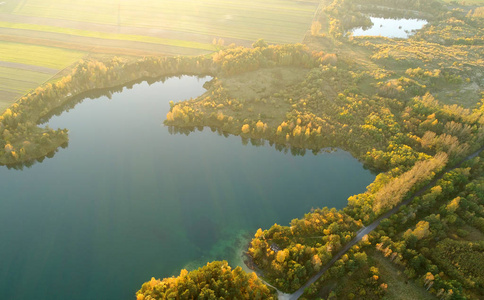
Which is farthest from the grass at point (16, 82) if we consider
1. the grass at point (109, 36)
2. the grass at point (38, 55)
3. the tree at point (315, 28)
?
the tree at point (315, 28)

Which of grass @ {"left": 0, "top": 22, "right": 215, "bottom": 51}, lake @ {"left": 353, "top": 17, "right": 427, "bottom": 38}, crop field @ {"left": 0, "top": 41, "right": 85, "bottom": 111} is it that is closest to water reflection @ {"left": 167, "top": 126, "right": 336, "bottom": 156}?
crop field @ {"left": 0, "top": 41, "right": 85, "bottom": 111}

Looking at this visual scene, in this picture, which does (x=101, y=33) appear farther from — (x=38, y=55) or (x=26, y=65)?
(x=26, y=65)

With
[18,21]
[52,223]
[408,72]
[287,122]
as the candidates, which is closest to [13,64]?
[18,21]

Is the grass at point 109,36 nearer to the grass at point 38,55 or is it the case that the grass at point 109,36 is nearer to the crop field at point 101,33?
the crop field at point 101,33

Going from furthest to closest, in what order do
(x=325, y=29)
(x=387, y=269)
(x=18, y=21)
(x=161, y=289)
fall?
(x=325, y=29) < (x=18, y=21) < (x=387, y=269) < (x=161, y=289)

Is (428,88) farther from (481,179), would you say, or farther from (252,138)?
(252,138)

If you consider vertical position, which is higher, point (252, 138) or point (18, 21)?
point (18, 21)
